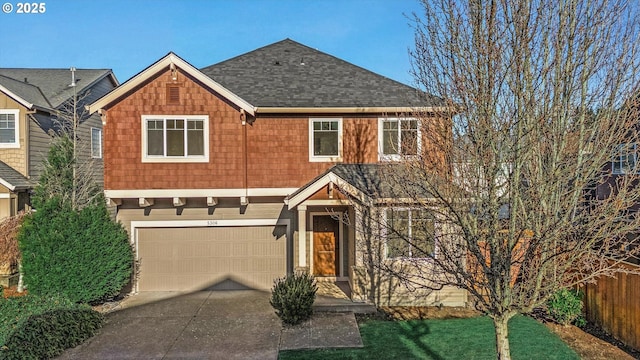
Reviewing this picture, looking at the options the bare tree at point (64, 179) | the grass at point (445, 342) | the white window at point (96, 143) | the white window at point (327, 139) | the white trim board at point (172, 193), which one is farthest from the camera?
the white window at point (96, 143)

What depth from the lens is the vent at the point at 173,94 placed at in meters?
11.0

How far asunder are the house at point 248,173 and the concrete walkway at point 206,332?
141cm

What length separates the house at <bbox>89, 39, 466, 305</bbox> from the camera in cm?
1066

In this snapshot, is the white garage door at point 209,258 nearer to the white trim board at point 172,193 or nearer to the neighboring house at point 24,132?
the white trim board at point 172,193

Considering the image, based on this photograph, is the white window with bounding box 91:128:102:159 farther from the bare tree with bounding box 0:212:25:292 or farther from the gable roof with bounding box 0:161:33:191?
the bare tree with bounding box 0:212:25:292

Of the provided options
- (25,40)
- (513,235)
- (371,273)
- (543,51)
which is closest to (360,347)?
(371,273)

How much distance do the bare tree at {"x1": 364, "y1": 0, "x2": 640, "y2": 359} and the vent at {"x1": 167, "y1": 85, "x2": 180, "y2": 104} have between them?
8.61m

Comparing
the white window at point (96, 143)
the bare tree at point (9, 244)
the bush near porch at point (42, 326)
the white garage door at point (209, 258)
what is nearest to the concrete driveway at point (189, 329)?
the bush near porch at point (42, 326)

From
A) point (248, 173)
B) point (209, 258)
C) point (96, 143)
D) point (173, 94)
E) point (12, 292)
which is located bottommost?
point (12, 292)

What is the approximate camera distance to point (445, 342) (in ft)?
25.0

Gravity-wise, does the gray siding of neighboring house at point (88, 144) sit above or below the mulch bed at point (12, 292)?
above

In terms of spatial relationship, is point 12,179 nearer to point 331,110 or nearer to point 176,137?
point 176,137

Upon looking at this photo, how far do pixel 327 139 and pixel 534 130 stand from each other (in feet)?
26.1

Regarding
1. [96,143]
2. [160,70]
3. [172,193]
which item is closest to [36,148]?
[96,143]
